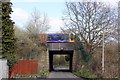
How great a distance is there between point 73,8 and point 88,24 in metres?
3.64

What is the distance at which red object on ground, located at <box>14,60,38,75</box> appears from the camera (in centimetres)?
4525

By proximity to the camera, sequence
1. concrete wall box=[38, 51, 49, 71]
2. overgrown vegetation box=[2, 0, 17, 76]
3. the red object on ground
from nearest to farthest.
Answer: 1. overgrown vegetation box=[2, 0, 17, 76]
2. the red object on ground
3. concrete wall box=[38, 51, 49, 71]

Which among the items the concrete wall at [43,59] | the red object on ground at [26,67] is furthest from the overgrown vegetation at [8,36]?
the concrete wall at [43,59]

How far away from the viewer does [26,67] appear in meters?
46.2

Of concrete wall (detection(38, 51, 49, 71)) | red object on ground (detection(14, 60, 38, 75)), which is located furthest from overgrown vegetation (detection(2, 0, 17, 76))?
concrete wall (detection(38, 51, 49, 71))

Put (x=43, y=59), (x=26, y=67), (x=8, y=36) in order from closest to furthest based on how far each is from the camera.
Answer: (x=8, y=36)
(x=26, y=67)
(x=43, y=59)

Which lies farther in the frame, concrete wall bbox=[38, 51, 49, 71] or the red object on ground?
concrete wall bbox=[38, 51, 49, 71]

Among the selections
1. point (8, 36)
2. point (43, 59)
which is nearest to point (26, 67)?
point (43, 59)

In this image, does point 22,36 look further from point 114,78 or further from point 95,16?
point 114,78

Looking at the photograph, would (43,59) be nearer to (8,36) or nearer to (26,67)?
(26,67)

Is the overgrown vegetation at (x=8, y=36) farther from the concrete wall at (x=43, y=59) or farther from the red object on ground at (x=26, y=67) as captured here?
the concrete wall at (x=43, y=59)

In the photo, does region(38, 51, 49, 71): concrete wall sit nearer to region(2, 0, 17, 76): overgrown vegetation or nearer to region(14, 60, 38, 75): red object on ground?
region(14, 60, 38, 75): red object on ground

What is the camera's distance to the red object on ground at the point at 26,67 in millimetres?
45250

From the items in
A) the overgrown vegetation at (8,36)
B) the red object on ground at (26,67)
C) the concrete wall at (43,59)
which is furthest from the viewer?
the concrete wall at (43,59)
